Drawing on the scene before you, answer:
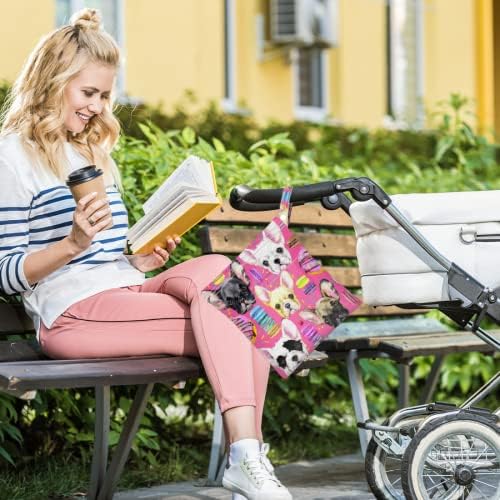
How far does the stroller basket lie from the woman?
0.41 metres

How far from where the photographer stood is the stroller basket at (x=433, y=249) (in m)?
3.36

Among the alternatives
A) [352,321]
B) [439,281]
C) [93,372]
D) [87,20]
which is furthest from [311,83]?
[93,372]

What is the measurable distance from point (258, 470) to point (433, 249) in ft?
2.42

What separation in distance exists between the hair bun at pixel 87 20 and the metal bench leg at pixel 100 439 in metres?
1.10

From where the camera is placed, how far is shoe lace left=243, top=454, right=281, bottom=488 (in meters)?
3.23

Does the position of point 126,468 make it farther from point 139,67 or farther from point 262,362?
point 139,67

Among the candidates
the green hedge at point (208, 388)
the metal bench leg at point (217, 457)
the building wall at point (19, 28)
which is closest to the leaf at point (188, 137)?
the green hedge at point (208, 388)

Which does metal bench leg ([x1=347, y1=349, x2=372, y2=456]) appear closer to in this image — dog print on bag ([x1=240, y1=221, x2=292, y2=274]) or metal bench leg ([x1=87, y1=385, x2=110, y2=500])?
metal bench leg ([x1=87, y1=385, x2=110, y2=500])

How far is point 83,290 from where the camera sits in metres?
3.64

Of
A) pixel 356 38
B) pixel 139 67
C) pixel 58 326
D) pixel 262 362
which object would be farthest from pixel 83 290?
pixel 356 38

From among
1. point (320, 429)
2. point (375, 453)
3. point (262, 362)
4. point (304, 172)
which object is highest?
point (304, 172)

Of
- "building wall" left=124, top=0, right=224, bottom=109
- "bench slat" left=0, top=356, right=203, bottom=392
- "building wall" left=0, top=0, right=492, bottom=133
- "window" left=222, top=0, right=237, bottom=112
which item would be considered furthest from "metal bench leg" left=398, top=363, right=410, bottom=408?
"window" left=222, top=0, right=237, bottom=112

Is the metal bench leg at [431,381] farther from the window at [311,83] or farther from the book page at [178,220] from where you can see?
the window at [311,83]

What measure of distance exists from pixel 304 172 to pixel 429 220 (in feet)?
6.04
